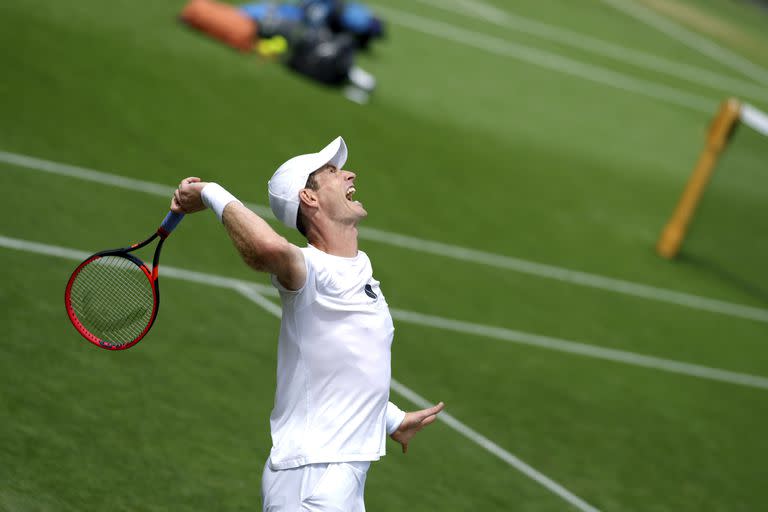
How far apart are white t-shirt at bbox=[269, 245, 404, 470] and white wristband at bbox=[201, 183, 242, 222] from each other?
1.17ft

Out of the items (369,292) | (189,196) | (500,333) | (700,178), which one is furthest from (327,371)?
(700,178)

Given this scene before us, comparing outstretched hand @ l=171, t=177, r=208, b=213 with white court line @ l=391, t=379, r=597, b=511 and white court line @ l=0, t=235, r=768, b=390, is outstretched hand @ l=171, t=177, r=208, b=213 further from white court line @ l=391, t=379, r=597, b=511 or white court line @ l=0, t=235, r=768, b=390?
white court line @ l=0, t=235, r=768, b=390

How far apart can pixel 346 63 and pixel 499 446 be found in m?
7.64

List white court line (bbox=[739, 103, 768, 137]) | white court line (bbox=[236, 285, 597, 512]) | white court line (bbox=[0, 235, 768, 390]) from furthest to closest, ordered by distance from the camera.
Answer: white court line (bbox=[739, 103, 768, 137])
white court line (bbox=[0, 235, 768, 390])
white court line (bbox=[236, 285, 597, 512])

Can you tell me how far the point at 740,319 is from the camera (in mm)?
12508

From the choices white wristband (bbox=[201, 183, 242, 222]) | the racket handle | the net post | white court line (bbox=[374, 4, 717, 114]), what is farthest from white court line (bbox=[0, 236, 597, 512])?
white court line (bbox=[374, 4, 717, 114])

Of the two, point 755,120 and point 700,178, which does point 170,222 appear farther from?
point 700,178

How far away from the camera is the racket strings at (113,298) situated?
5.25m

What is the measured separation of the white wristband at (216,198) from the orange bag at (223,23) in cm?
1088

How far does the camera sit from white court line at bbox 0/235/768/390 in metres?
8.95

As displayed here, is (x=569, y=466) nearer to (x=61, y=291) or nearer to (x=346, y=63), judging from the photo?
(x=61, y=291)

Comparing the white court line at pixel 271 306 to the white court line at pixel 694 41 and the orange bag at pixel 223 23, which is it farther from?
the white court line at pixel 694 41

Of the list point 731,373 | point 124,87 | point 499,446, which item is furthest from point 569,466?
point 124,87

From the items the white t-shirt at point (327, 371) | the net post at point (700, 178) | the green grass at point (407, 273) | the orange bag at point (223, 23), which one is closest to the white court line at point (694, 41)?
the green grass at point (407, 273)
